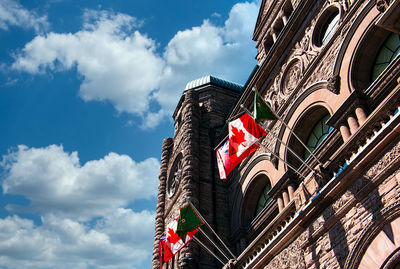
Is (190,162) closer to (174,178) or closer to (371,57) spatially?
(174,178)

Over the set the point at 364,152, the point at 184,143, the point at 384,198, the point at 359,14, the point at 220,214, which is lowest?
the point at 384,198

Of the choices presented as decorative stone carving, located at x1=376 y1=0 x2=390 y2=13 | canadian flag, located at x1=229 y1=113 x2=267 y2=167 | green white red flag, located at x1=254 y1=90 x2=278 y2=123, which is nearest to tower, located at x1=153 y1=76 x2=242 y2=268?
canadian flag, located at x1=229 y1=113 x2=267 y2=167

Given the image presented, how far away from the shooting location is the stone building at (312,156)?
8.16 meters

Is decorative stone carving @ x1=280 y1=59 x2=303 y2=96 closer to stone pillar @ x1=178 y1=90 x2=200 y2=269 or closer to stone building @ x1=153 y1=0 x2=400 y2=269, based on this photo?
stone building @ x1=153 y1=0 x2=400 y2=269

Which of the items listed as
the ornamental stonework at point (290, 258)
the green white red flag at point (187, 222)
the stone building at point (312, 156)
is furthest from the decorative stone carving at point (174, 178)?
the ornamental stonework at point (290, 258)

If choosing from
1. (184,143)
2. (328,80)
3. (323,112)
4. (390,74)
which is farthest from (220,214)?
(390,74)

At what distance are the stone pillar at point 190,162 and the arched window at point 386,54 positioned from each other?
9503 millimetres

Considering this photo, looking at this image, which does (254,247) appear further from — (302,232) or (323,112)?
(323,112)

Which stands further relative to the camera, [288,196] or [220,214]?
[220,214]

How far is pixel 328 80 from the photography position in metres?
12.5

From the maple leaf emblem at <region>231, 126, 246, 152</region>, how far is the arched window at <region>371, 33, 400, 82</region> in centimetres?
417

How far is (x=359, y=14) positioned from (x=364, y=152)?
18.5 ft

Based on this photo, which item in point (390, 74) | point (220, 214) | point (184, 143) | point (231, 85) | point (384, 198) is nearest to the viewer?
point (384, 198)

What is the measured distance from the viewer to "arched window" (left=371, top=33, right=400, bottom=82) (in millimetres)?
11359
